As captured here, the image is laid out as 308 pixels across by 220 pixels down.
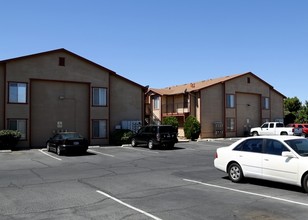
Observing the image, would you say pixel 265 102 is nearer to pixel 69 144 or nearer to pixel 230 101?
pixel 230 101

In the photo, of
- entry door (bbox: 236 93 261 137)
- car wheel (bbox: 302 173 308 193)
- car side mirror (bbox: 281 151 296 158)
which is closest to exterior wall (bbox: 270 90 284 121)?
entry door (bbox: 236 93 261 137)

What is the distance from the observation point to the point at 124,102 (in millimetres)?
31406

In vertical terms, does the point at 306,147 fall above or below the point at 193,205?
above

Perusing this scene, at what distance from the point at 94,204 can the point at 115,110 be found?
2286 centimetres

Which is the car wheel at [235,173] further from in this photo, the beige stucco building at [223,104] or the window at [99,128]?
the beige stucco building at [223,104]

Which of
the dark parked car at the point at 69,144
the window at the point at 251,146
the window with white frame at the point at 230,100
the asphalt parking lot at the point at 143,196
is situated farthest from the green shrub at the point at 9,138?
the window with white frame at the point at 230,100

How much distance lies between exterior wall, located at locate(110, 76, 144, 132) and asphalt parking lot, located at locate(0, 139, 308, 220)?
16943mm

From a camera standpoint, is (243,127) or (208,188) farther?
(243,127)

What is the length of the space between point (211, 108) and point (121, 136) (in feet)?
44.6

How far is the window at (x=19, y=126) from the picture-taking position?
26438 mm

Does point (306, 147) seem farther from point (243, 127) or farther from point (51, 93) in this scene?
point (243, 127)

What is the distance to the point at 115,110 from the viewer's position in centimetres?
3092

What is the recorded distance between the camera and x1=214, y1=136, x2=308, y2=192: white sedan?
923 cm

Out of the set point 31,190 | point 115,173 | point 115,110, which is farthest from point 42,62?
point 31,190
